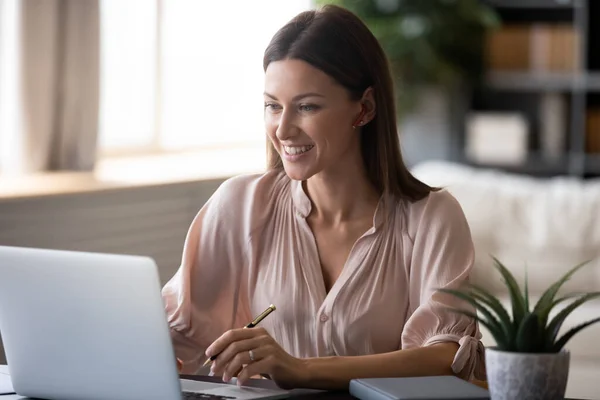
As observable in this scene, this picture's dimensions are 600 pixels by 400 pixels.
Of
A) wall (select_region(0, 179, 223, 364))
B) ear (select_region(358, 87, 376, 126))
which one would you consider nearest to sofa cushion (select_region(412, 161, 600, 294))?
wall (select_region(0, 179, 223, 364))

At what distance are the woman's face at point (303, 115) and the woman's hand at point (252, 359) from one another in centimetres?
37

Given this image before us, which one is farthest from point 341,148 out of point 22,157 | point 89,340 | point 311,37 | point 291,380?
point 22,157

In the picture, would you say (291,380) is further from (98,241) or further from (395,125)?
(98,241)

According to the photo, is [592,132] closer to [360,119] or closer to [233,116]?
[233,116]

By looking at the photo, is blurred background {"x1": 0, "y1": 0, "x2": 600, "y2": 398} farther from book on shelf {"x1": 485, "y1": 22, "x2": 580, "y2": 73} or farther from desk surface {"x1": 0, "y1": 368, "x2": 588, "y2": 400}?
desk surface {"x1": 0, "y1": 368, "x2": 588, "y2": 400}

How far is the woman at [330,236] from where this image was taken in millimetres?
1973

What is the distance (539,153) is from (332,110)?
15.0 ft

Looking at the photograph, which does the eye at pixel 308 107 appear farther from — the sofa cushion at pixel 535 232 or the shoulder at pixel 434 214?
the sofa cushion at pixel 535 232

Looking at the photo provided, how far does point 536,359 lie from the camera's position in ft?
4.82

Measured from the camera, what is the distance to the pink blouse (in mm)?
1979

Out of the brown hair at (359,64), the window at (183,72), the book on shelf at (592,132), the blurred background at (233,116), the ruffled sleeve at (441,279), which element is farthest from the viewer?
the book on shelf at (592,132)

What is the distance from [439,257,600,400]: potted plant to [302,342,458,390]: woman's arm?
12.4 inches

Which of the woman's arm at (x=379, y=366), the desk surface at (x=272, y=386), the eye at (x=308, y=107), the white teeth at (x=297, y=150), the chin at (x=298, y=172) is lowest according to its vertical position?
the desk surface at (x=272, y=386)

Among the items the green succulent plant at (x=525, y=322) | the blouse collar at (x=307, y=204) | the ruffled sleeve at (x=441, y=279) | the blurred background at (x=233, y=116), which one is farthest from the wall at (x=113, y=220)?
the green succulent plant at (x=525, y=322)
